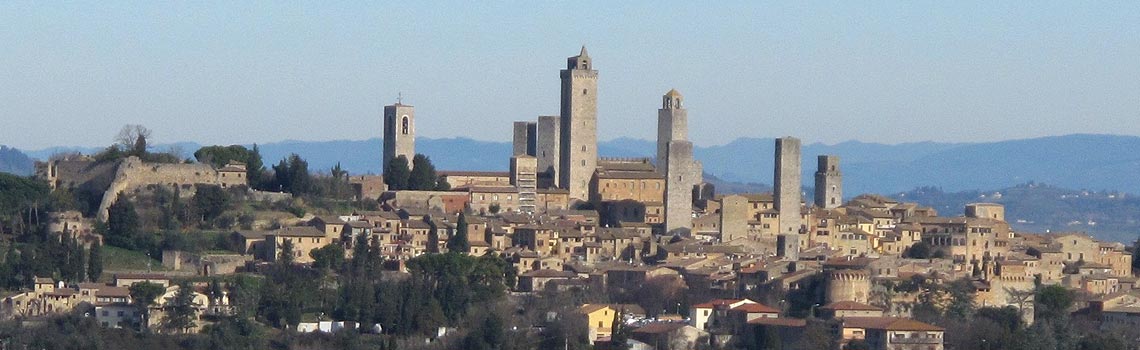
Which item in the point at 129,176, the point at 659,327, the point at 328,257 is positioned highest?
the point at 129,176

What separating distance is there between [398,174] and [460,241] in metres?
6.41

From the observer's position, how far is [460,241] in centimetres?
4706

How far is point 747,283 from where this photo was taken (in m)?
45.0

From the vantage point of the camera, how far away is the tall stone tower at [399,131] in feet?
185

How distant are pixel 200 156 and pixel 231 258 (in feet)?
27.0

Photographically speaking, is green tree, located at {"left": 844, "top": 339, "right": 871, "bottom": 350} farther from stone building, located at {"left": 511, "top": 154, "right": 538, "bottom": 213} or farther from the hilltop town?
stone building, located at {"left": 511, "top": 154, "right": 538, "bottom": 213}

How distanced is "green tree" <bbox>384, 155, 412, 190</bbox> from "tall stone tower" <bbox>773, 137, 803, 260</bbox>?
8.01m

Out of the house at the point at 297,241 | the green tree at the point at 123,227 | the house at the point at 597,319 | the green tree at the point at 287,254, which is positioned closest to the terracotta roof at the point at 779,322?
the house at the point at 597,319

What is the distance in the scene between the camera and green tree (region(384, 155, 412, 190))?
53000mm

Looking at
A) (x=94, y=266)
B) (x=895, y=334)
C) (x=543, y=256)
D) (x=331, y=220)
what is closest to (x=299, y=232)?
(x=331, y=220)

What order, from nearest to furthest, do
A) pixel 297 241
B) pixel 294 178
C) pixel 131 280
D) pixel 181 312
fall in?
1. pixel 181 312
2. pixel 131 280
3. pixel 297 241
4. pixel 294 178

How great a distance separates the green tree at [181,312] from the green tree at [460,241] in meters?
6.52

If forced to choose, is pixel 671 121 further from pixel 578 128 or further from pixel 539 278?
pixel 539 278

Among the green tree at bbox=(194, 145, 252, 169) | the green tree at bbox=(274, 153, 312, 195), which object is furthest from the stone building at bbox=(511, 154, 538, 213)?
the green tree at bbox=(194, 145, 252, 169)
